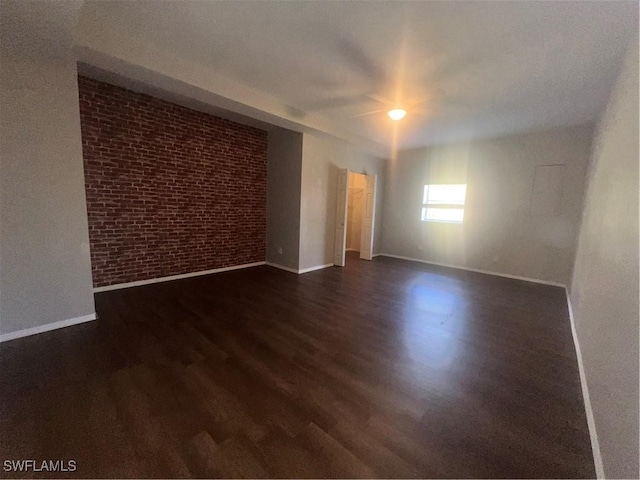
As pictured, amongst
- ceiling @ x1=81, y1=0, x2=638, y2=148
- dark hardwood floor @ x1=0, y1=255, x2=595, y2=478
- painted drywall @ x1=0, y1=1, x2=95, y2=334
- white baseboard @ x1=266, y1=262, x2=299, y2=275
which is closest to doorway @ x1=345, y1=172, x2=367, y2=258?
white baseboard @ x1=266, y1=262, x2=299, y2=275

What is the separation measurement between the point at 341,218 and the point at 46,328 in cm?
463

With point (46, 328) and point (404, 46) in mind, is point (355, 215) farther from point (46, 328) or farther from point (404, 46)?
point (46, 328)

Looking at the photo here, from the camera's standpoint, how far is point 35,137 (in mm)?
2350

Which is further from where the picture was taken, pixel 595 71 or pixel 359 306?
pixel 359 306

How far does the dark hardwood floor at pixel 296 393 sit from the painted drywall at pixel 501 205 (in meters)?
2.01

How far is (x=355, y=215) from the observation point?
7605 millimetres

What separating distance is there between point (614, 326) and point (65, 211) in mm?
4419

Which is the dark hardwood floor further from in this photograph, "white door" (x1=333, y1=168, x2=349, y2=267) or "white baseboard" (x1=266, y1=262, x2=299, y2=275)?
"white door" (x1=333, y1=168, x2=349, y2=267)

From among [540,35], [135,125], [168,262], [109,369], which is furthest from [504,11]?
[168,262]

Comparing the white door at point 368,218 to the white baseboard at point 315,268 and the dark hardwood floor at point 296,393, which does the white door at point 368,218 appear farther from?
the dark hardwood floor at point 296,393

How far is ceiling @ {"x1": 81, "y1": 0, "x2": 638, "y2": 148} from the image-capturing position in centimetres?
192

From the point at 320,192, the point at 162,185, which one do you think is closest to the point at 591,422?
the point at 320,192

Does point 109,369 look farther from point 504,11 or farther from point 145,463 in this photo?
point 504,11

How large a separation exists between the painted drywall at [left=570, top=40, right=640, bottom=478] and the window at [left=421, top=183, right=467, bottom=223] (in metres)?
3.66
